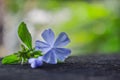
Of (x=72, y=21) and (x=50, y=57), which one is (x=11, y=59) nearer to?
(x=50, y=57)

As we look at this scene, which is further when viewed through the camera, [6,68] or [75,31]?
[75,31]

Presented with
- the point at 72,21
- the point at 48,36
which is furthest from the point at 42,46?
the point at 72,21

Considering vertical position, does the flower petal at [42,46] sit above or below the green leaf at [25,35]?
below

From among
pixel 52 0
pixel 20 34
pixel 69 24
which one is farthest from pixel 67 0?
pixel 20 34

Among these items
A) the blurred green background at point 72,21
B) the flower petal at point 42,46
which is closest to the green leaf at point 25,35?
the flower petal at point 42,46

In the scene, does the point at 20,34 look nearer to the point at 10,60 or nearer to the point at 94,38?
the point at 10,60

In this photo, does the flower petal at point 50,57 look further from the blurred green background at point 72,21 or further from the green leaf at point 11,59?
the blurred green background at point 72,21

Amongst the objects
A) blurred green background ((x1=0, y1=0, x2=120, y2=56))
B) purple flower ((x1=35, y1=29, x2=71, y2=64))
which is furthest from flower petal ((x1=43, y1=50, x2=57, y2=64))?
blurred green background ((x1=0, y1=0, x2=120, y2=56))
